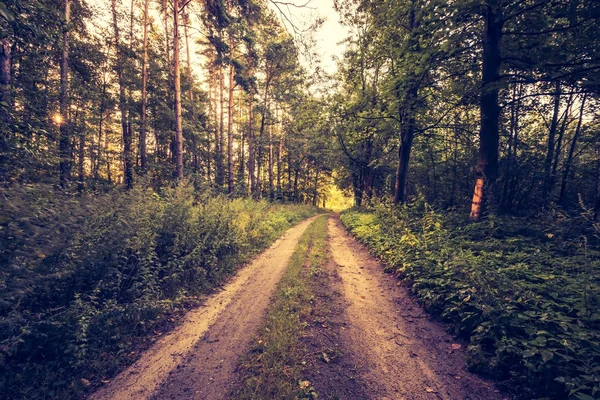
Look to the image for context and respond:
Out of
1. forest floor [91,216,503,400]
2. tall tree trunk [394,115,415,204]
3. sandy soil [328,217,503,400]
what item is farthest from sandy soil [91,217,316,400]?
tall tree trunk [394,115,415,204]

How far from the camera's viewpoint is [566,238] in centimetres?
601

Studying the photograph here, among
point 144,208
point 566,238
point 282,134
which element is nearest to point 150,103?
point 282,134

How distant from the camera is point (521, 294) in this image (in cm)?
Answer: 393

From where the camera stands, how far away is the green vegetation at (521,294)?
9.14ft

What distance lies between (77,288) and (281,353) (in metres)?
3.78

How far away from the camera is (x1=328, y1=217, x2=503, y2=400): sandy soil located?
3035 millimetres

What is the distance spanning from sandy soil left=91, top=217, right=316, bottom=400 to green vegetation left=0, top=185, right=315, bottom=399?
35cm

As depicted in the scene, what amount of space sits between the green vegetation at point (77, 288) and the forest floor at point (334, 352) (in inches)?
20.5

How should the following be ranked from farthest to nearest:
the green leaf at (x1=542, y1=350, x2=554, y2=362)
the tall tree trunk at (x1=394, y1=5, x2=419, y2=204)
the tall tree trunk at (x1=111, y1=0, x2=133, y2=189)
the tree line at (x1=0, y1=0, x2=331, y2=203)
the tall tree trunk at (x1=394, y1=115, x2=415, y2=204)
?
the tall tree trunk at (x1=111, y1=0, x2=133, y2=189), the tall tree trunk at (x1=394, y1=115, x2=415, y2=204), the tall tree trunk at (x1=394, y1=5, x2=419, y2=204), the tree line at (x1=0, y1=0, x2=331, y2=203), the green leaf at (x1=542, y1=350, x2=554, y2=362)

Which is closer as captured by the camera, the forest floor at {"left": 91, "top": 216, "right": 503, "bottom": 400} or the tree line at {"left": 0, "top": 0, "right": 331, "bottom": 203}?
the forest floor at {"left": 91, "top": 216, "right": 503, "bottom": 400}

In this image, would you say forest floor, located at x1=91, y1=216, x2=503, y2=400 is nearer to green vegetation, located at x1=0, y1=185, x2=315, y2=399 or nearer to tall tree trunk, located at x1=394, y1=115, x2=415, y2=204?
green vegetation, located at x1=0, y1=185, x2=315, y2=399

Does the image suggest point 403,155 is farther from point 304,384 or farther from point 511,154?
point 304,384

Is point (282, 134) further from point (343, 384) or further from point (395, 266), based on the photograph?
point (343, 384)

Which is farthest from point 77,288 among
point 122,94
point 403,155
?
point 122,94
